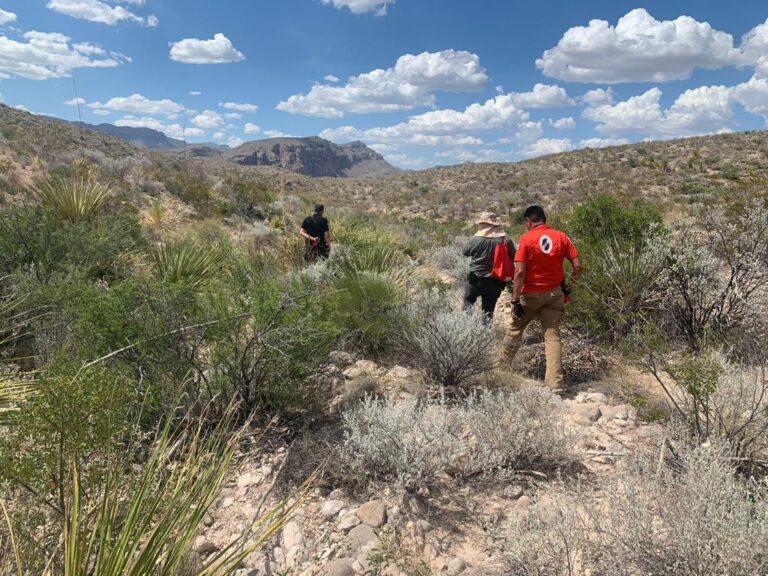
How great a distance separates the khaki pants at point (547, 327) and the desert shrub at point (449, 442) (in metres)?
1.06

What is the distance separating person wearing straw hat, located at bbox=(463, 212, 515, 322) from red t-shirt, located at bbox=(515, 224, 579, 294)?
565 mm

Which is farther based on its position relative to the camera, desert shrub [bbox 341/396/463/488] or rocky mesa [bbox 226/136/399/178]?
rocky mesa [bbox 226/136/399/178]

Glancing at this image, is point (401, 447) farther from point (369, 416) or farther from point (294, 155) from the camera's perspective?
point (294, 155)

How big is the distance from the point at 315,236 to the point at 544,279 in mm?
3866

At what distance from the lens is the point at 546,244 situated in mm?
4520

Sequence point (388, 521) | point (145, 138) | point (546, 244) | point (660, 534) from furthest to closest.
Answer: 1. point (145, 138)
2. point (546, 244)
3. point (388, 521)
4. point (660, 534)

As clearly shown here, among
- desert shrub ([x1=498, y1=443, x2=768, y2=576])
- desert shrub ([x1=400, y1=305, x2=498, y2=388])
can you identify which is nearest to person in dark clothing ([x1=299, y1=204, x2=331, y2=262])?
desert shrub ([x1=400, y1=305, x2=498, y2=388])

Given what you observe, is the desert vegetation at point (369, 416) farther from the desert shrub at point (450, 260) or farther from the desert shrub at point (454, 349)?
the desert shrub at point (450, 260)

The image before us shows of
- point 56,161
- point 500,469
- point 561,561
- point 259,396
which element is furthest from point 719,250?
point 56,161

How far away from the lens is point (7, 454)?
1849mm

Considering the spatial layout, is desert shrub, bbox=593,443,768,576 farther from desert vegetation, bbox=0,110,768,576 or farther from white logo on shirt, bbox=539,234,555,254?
white logo on shirt, bbox=539,234,555,254

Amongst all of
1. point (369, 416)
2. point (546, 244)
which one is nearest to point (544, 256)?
point (546, 244)

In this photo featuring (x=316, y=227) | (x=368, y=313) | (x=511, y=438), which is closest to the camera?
(x=511, y=438)

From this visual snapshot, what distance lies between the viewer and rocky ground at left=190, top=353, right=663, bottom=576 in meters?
2.29
